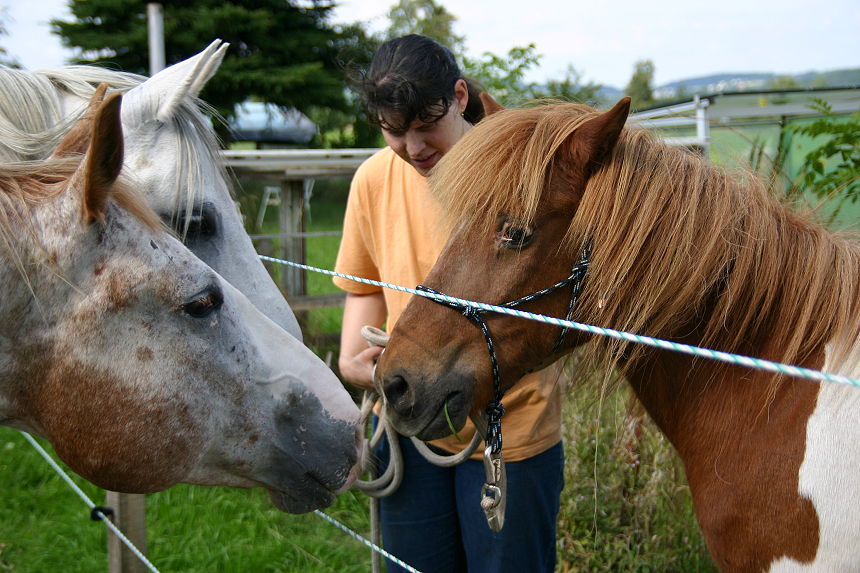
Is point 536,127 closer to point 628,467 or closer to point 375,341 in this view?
point 375,341

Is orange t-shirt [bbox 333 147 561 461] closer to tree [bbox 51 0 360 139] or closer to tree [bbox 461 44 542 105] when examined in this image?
tree [bbox 461 44 542 105]

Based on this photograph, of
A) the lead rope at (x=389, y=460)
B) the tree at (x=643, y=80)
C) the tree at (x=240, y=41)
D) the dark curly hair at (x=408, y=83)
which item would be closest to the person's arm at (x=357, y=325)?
the lead rope at (x=389, y=460)

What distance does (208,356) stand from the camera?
4.97ft

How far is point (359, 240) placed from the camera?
7.78 feet

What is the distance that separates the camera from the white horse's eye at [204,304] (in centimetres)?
148

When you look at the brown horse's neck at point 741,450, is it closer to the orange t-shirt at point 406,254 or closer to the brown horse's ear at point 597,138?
the orange t-shirt at point 406,254

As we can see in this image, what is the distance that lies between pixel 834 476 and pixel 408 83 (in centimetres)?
151

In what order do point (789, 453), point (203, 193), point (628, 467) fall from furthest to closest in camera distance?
point (628, 467), point (203, 193), point (789, 453)

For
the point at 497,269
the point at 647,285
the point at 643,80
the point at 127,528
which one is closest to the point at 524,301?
the point at 497,269

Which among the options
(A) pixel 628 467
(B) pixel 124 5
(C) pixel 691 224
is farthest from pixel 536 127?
(B) pixel 124 5

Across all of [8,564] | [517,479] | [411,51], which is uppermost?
[411,51]

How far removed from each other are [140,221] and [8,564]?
11.1 ft

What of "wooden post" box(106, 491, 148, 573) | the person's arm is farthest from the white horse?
"wooden post" box(106, 491, 148, 573)

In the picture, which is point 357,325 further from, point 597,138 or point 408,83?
point 597,138
